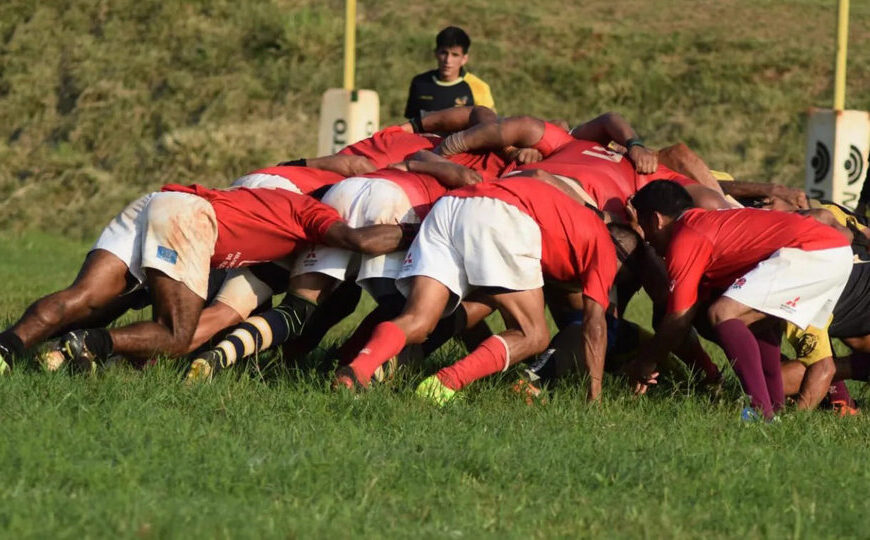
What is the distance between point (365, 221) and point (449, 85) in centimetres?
468

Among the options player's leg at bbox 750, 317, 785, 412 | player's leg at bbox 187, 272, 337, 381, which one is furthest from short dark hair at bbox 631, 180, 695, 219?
player's leg at bbox 187, 272, 337, 381

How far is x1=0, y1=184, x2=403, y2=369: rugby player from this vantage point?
8531 millimetres

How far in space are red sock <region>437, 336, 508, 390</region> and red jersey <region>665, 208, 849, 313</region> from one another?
109 centimetres

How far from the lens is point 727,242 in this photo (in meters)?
8.72

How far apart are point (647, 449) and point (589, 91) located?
20.5 meters

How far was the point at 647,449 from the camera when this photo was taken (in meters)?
7.18

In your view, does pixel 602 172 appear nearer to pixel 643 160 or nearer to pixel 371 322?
pixel 643 160

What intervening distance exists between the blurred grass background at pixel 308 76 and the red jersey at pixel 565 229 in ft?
51.6

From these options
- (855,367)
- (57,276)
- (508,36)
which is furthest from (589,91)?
(855,367)

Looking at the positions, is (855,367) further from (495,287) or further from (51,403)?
(51,403)

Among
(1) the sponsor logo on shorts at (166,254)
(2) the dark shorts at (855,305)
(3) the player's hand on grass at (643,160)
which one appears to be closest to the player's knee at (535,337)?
(3) the player's hand on grass at (643,160)

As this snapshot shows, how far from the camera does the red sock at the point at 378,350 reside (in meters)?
8.17

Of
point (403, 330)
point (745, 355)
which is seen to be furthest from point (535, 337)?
point (745, 355)

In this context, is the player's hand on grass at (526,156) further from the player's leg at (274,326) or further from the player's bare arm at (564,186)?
the player's leg at (274,326)
